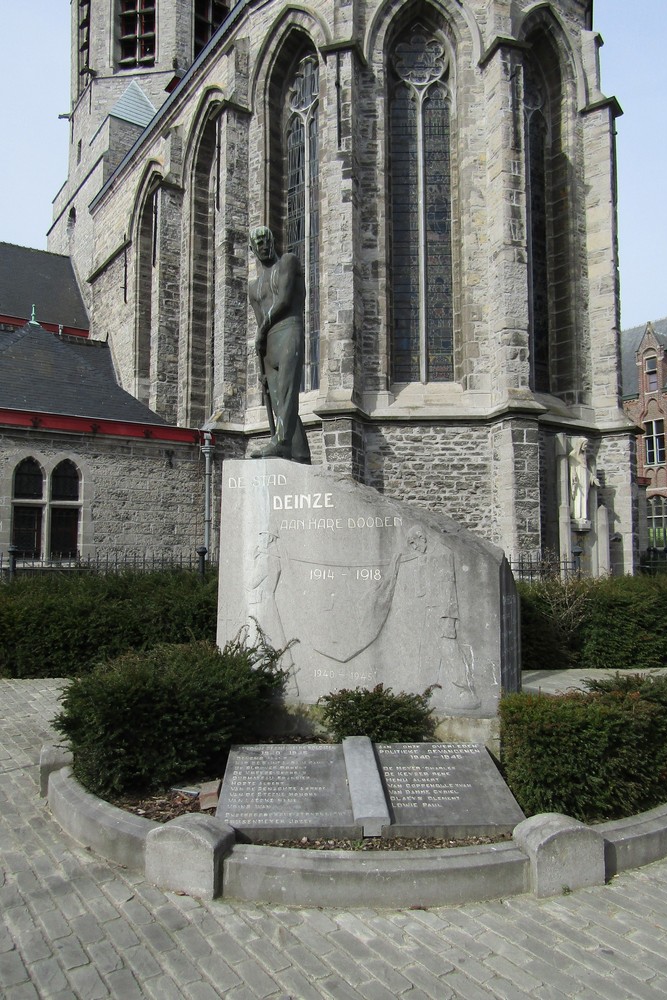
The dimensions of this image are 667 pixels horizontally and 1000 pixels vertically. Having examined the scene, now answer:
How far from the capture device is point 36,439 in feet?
45.9

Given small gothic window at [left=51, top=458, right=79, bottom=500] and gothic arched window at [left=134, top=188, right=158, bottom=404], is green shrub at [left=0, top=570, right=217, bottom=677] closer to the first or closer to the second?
small gothic window at [left=51, top=458, right=79, bottom=500]

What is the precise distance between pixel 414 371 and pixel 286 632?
10.0 meters

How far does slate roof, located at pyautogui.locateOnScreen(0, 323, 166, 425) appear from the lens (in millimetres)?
14555

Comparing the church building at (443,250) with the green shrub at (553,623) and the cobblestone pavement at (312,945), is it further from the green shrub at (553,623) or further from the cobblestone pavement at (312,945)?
the cobblestone pavement at (312,945)

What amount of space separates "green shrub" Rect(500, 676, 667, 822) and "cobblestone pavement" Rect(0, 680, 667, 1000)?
0.48m

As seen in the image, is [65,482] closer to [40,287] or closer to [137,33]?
[40,287]

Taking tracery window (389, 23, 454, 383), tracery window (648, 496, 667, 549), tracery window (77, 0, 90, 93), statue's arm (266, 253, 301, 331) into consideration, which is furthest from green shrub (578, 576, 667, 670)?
tracery window (77, 0, 90, 93)

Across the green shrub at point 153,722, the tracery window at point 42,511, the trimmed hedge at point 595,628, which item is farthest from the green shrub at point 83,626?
the tracery window at point 42,511

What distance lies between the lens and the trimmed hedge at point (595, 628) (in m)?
8.99

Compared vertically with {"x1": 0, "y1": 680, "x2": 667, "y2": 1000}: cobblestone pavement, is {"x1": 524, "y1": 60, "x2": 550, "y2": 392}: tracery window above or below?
above

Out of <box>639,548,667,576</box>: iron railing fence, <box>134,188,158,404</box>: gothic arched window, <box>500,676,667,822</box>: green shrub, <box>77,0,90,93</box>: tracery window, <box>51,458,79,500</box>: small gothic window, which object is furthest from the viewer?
<box>77,0,90,93</box>: tracery window

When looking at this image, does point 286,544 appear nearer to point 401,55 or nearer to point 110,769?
point 110,769

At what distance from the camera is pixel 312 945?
2.84 metres

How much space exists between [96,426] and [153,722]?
37.2 ft
